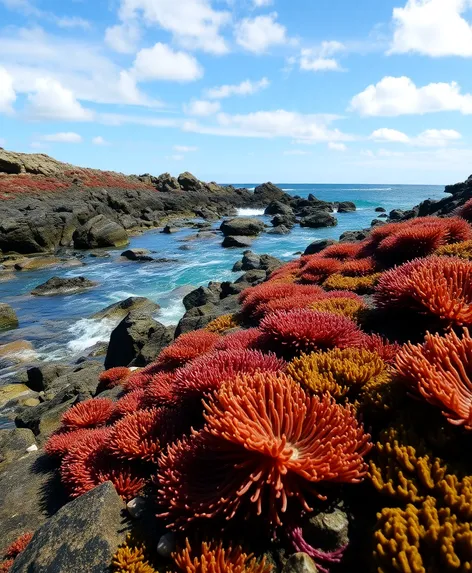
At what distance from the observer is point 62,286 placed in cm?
2584

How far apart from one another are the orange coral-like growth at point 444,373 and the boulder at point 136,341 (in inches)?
343

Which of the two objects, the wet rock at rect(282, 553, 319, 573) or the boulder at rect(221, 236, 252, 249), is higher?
the wet rock at rect(282, 553, 319, 573)

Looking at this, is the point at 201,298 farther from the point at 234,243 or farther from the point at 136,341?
the point at 234,243

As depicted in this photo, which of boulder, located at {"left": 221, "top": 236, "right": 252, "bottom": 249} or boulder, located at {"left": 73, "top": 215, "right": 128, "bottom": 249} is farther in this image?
boulder, located at {"left": 221, "top": 236, "right": 252, "bottom": 249}

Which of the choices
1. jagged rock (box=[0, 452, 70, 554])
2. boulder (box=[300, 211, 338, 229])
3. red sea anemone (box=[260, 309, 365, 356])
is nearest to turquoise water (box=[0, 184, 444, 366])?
boulder (box=[300, 211, 338, 229])

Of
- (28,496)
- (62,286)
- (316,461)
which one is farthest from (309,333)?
(62,286)

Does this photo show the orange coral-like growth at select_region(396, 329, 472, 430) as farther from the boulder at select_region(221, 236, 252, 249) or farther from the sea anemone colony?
the boulder at select_region(221, 236, 252, 249)

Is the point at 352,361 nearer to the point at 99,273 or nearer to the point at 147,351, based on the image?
the point at 147,351

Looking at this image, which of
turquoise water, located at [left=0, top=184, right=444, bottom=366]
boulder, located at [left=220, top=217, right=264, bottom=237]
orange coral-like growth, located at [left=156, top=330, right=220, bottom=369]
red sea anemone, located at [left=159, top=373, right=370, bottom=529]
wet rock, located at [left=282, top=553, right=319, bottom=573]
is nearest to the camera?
wet rock, located at [left=282, top=553, right=319, bottom=573]

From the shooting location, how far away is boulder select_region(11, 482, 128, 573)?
2986 mm

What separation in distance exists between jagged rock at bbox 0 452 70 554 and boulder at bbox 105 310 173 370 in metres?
5.34

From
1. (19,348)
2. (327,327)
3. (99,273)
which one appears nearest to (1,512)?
(327,327)

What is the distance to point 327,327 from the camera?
4484mm

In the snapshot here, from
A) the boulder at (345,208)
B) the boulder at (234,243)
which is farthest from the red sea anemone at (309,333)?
the boulder at (345,208)
